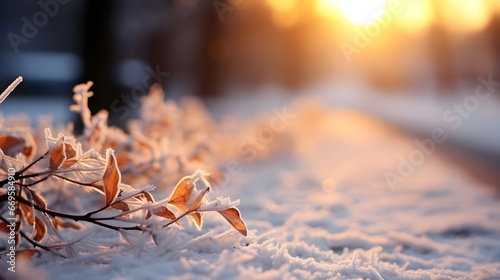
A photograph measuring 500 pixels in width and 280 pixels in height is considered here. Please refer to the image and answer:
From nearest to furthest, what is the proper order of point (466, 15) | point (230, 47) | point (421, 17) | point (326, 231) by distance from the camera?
point (326, 231) → point (466, 15) → point (421, 17) → point (230, 47)

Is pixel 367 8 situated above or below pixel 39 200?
above

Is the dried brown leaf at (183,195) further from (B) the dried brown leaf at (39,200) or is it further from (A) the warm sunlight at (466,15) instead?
(A) the warm sunlight at (466,15)

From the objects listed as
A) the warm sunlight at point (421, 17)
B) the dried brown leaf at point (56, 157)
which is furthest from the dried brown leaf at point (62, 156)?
the warm sunlight at point (421, 17)

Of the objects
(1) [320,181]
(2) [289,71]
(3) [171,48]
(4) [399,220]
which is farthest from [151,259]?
(2) [289,71]

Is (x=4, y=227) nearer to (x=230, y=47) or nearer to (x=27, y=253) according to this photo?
(x=27, y=253)

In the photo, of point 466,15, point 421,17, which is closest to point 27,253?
point 466,15

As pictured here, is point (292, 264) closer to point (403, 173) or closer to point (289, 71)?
point (403, 173)

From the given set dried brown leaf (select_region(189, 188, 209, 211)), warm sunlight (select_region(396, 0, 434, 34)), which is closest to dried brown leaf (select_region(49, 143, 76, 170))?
dried brown leaf (select_region(189, 188, 209, 211))
